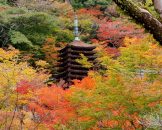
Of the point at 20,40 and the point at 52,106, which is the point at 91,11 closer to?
the point at 20,40

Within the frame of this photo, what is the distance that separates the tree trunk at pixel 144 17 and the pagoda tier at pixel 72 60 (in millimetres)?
26365

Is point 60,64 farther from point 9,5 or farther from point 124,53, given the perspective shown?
point 124,53

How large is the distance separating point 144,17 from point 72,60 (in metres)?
27.2

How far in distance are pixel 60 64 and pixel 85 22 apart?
4700 mm

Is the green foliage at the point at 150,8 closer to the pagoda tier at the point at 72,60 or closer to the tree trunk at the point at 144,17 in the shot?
the tree trunk at the point at 144,17

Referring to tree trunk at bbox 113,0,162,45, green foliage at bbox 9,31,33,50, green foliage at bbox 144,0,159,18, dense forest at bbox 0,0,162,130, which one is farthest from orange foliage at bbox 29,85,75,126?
green foliage at bbox 9,31,33,50

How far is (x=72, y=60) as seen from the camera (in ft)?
96.4

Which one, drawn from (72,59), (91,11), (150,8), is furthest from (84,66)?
(91,11)

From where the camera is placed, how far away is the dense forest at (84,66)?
6096 mm

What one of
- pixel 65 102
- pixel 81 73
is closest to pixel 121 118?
pixel 65 102

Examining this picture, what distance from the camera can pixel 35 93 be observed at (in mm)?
16641

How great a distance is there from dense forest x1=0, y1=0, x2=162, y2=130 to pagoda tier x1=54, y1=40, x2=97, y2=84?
105mm

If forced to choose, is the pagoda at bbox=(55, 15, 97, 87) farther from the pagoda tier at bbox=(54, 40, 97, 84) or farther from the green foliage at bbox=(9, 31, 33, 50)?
the green foliage at bbox=(9, 31, 33, 50)

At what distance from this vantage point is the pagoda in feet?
94.3
